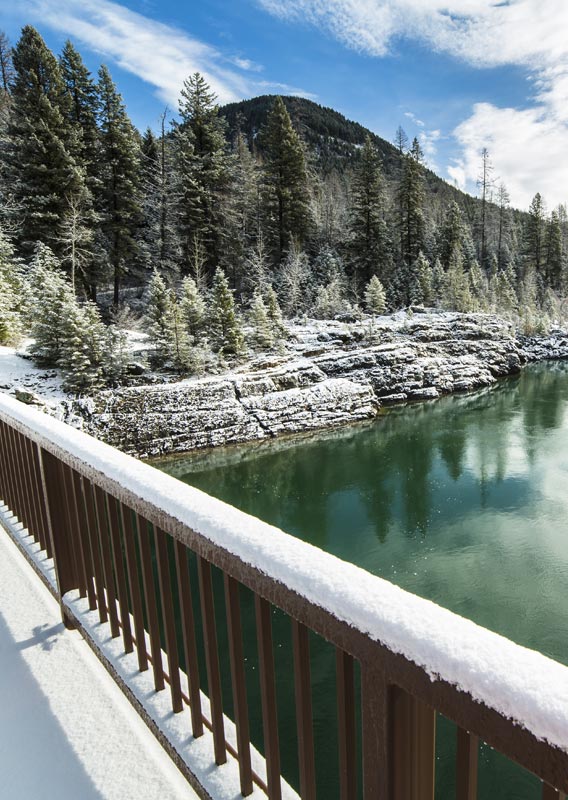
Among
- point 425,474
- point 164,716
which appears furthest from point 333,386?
point 164,716

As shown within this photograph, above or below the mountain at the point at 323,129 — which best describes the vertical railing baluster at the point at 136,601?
below

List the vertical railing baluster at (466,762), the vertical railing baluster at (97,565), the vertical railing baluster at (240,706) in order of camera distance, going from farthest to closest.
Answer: the vertical railing baluster at (97,565) → the vertical railing baluster at (240,706) → the vertical railing baluster at (466,762)

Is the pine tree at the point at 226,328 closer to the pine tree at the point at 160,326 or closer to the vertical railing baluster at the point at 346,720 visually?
the pine tree at the point at 160,326

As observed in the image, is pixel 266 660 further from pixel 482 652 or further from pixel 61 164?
pixel 61 164

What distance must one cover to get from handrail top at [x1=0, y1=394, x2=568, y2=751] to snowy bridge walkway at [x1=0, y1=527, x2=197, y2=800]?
1.03 meters

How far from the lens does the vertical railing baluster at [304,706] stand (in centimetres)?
101

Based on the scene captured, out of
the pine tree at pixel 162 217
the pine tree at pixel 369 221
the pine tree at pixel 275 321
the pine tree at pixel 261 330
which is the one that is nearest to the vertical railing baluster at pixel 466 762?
the pine tree at pixel 261 330

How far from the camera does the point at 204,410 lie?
14.8 metres

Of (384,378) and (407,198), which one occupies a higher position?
(407,198)

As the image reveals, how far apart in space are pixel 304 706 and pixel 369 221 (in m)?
35.2

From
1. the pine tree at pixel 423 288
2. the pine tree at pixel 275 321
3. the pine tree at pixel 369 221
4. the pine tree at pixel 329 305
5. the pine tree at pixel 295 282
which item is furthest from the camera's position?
the pine tree at pixel 369 221

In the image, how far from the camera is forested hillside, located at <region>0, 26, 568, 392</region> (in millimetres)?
16766

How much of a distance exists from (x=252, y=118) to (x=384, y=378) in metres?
83.4

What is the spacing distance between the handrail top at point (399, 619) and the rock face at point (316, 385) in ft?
42.5
